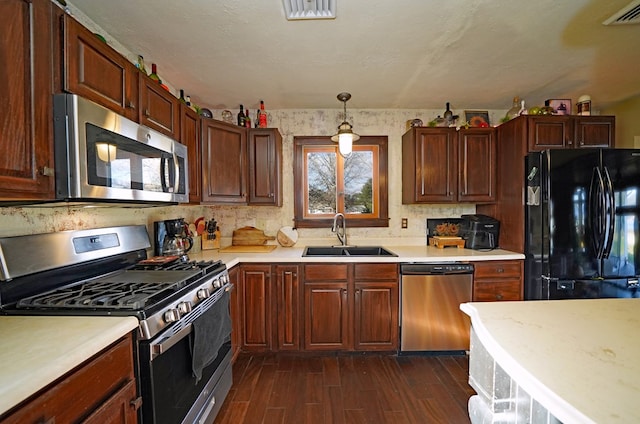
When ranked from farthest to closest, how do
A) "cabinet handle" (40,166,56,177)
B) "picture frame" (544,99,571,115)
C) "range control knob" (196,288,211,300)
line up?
"picture frame" (544,99,571,115) < "range control knob" (196,288,211,300) < "cabinet handle" (40,166,56,177)

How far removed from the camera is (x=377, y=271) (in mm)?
2334

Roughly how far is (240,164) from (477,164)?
230cm

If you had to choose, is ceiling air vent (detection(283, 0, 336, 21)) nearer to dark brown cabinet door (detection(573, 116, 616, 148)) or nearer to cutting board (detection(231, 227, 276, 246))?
cutting board (detection(231, 227, 276, 246))

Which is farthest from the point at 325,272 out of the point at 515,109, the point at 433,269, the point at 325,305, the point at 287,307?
the point at 515,109

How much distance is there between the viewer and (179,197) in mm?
1696

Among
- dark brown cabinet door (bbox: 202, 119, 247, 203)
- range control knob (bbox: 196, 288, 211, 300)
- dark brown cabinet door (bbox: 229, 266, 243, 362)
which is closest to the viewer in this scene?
range control knob (bbox: 196, 288, 211, 300)

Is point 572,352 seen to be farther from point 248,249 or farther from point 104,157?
point 248,249

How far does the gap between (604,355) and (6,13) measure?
2015 mm

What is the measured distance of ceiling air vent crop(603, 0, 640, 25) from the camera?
1504mm

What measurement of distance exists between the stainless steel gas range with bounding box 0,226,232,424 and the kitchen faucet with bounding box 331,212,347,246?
1386mm

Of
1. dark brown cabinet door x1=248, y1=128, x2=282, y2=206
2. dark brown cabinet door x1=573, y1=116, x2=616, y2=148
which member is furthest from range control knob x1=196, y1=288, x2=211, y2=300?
dark brown cabinet door x1=573, y1=116, x2=616, y2=148

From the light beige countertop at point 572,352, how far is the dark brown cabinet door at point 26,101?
1567 millimetres

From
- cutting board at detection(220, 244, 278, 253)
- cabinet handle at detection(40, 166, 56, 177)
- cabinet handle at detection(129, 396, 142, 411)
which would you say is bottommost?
cabinet handle at detection(129, 396, 142, 411)

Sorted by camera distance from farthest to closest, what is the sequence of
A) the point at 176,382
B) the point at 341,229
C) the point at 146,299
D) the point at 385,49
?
1. the point at 341,229
2. the point at 385,49
3. the point at 176,382
4. the point at 146,299
